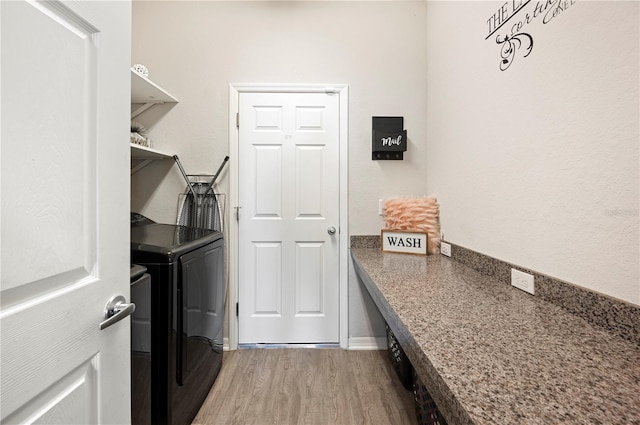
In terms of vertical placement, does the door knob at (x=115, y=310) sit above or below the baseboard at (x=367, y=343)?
above

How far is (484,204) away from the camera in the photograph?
1417mm

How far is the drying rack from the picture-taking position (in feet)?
6.72

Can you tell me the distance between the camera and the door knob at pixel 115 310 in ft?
2.19

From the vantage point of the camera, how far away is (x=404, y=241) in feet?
6.18

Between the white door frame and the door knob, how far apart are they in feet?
4.52

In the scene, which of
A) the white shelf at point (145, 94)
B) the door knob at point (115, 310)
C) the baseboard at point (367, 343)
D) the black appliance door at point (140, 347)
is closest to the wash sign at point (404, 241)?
the baseboard at point (367, 343)

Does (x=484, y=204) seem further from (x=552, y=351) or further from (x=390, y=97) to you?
(x=390, y=97)

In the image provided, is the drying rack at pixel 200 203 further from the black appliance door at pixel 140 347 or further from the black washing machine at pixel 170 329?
the black appliance door at pixel 140 347

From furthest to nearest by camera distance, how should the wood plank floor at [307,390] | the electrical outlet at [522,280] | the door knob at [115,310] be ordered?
the wood plank floor at [307,390] < the electrical outlet at [522,280] < the door knob at [115,310]

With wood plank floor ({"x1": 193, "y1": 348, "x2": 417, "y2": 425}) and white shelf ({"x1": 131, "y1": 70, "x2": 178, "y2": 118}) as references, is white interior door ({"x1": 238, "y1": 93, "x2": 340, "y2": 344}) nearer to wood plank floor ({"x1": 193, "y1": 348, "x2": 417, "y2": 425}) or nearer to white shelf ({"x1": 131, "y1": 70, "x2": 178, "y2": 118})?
wood plank floor ({"x1": 193, "y1": 348, "x2": 417, "y2": 425})

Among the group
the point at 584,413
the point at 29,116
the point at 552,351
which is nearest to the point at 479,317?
the point at 552,351

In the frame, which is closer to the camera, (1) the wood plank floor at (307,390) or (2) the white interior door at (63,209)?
(2) the white interior door at (63,209)

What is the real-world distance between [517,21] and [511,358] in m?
1.40

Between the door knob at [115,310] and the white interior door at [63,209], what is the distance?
0.02 metres
